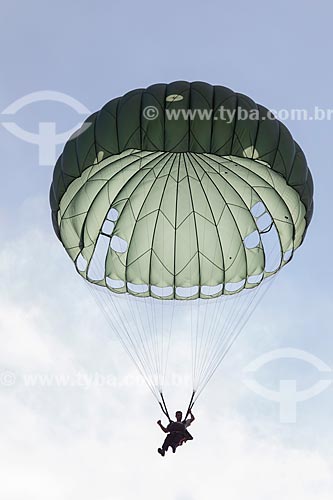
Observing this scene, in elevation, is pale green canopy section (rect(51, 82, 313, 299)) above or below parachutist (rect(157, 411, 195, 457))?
above

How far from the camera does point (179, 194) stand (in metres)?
20.0

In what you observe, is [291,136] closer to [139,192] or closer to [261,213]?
[261,213]

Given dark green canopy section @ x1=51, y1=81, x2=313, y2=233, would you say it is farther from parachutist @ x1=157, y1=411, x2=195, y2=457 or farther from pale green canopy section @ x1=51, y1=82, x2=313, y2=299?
parachutist @ x1=157, y1=411, x2=195, y2=457

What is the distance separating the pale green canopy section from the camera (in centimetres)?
1689

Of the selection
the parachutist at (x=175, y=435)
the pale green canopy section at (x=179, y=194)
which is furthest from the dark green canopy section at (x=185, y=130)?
the parachutist at (x=175, y=435)

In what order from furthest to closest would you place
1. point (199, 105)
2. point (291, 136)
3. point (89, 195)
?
1. point (89, 195)
2. point (291, 136)
3. point (199, 105)

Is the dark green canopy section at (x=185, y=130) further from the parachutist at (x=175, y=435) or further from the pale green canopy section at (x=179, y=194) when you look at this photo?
the parachutist at (x=175, y=435)

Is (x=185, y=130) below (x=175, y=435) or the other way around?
the other way around

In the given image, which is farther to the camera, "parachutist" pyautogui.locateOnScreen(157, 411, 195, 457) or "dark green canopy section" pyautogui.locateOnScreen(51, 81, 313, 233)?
"parachutist" pyautogui.locateOnScreen(157, 411, 195, 457)

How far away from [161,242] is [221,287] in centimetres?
172

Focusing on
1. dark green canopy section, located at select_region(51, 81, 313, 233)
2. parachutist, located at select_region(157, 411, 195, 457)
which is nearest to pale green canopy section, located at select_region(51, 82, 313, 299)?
dark green canopy section, located at select_region(51, 81, 313, 233)

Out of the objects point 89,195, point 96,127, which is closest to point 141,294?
point 89,195

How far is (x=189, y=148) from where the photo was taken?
658 inches

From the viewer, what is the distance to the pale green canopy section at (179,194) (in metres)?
16.9
